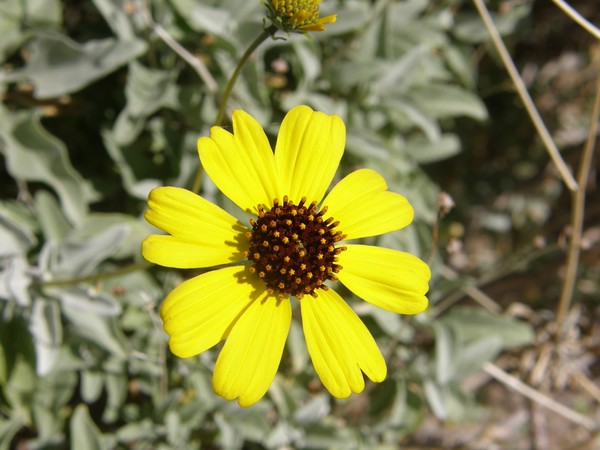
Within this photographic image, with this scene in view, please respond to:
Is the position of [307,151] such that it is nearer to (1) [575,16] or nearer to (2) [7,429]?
(1) [575,16]

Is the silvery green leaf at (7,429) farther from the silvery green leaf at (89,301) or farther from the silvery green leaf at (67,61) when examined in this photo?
the silvery green leaf at (67,61)

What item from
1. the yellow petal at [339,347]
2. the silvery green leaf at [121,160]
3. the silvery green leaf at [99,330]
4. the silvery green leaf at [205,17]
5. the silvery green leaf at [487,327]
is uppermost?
the silvery green leaf at [205,17]

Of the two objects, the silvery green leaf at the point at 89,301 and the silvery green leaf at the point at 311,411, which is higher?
the silvery green leaf at the point at 89,301

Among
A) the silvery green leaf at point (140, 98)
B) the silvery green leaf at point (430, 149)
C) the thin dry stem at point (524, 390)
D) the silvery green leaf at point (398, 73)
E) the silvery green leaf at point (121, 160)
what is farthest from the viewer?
the silvery green leaf at point (430, 149)

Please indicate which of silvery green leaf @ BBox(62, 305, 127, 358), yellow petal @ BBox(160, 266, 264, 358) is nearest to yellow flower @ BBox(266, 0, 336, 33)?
yellow petal @ BBox(160, 266, 264, 358)

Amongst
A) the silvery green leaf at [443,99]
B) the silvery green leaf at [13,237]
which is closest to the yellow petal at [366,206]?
the silvery green leaf at [13,237]

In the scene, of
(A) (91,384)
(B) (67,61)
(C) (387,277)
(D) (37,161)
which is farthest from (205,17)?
(A) (91,384)
